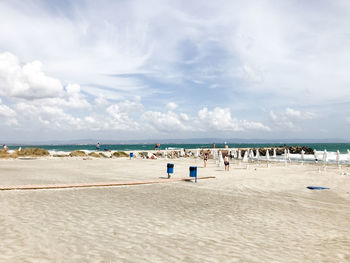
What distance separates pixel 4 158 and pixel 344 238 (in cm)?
4339

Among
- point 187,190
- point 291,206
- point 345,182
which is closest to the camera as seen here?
point 291,206

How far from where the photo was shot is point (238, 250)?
6215 millimetres

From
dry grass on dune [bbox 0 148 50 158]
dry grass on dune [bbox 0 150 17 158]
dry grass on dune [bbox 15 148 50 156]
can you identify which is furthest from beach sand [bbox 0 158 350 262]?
dry grass on dune [bbox 15 148 50 156]

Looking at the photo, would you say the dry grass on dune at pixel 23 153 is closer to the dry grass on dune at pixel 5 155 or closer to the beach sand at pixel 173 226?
the dry grass on dune at pixel 5 155

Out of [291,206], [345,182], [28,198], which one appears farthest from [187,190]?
[345,182]

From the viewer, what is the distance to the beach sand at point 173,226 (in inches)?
231

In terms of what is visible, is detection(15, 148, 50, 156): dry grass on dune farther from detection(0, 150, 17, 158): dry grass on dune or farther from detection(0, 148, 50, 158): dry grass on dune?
detection(0, 150, 17, 158): dry grass on dune

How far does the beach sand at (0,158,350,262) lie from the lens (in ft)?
19.3

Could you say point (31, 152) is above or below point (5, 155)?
above

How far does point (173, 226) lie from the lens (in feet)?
26.7

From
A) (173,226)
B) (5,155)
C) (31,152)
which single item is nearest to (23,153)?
(31,152)

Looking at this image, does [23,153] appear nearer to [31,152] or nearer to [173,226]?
[31,152]

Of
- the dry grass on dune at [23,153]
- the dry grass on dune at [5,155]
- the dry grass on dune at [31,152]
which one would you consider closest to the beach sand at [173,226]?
the dry grass on dune at [5,155]

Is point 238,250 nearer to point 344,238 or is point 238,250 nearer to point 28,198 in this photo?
point 344,238
